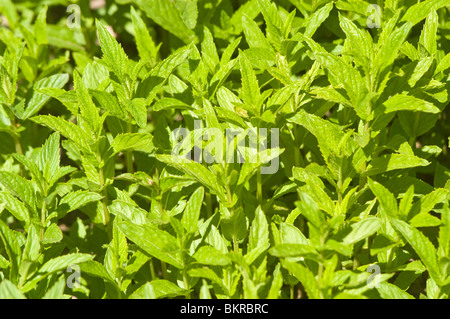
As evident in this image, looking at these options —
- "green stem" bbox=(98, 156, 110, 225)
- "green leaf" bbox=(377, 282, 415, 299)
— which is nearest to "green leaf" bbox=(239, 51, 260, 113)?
"green stem" bbox=(98, 156, 110, 225)

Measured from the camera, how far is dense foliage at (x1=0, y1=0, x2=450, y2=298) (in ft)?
4.34

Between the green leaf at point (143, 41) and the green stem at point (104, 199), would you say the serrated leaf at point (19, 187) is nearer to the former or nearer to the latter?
the green stem at point (104, 199)

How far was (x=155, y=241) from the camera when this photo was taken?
1361 mm

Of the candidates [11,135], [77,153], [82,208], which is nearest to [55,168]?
[82,208]

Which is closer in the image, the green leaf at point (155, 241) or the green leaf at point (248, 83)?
the green leaf at point (155, 241)

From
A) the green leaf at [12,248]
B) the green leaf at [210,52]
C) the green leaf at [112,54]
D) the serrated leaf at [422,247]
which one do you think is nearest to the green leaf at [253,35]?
the green leaf at [210,52]

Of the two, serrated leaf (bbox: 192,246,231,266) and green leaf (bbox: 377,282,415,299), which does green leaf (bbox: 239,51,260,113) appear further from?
green leaf (bbox: 377,282,415,299)

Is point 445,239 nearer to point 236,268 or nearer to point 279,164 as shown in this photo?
point 236,268

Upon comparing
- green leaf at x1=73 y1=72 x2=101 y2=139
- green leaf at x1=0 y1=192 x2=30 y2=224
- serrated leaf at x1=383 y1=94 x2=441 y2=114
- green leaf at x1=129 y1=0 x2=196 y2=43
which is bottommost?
green leaf at x1=0 y1=192 x2=30 y2=224

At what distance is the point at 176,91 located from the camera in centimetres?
176

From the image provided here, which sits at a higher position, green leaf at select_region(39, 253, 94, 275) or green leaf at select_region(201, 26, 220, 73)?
green leaf at select_region(201, 26, 220, 73)

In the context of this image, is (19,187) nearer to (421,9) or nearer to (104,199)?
(104,199)

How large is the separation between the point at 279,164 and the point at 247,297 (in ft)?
1.99

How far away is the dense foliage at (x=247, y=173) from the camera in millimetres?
1324
